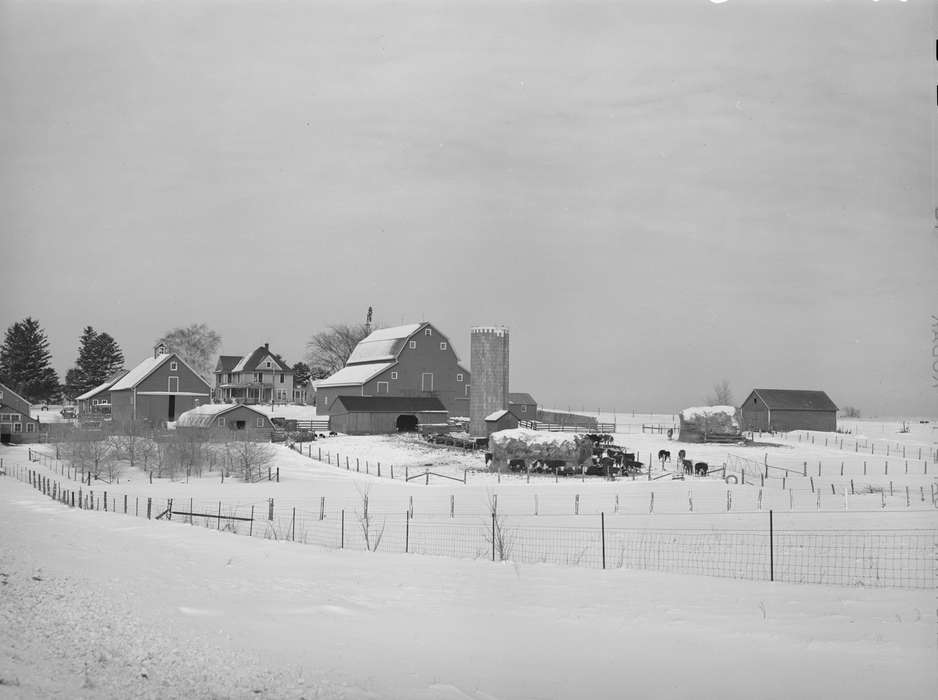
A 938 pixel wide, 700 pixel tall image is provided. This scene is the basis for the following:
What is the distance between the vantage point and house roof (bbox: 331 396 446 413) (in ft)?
227

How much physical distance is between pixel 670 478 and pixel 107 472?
2902 centimetres

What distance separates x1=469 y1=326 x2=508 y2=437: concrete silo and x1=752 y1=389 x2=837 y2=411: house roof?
25310 millimetres

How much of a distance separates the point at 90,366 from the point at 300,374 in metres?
27.2

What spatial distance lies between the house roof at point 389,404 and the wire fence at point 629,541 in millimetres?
36112

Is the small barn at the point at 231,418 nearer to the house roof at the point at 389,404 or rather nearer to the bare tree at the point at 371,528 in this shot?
the house roof at the point at 389,404

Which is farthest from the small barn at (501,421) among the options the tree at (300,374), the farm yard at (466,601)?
Result: the tree at (300,374)

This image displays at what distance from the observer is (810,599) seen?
50.5ft

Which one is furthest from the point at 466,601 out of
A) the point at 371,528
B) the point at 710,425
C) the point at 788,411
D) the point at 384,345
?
the point at 788,411

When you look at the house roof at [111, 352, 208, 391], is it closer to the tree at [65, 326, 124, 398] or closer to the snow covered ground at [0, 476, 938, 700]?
the tree at [65, 326, 124, 398]

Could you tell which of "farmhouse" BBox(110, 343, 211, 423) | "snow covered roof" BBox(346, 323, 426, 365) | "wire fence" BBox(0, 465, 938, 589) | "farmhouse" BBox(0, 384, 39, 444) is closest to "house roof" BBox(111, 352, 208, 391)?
"farmhouse" BBox(110, 343, 211, 423)

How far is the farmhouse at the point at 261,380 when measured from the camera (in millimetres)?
104125

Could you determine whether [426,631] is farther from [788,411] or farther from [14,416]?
[788,411]

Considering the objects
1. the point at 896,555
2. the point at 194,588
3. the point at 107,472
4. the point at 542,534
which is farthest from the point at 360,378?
the point at 194,588

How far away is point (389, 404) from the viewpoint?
70562 millimetres
